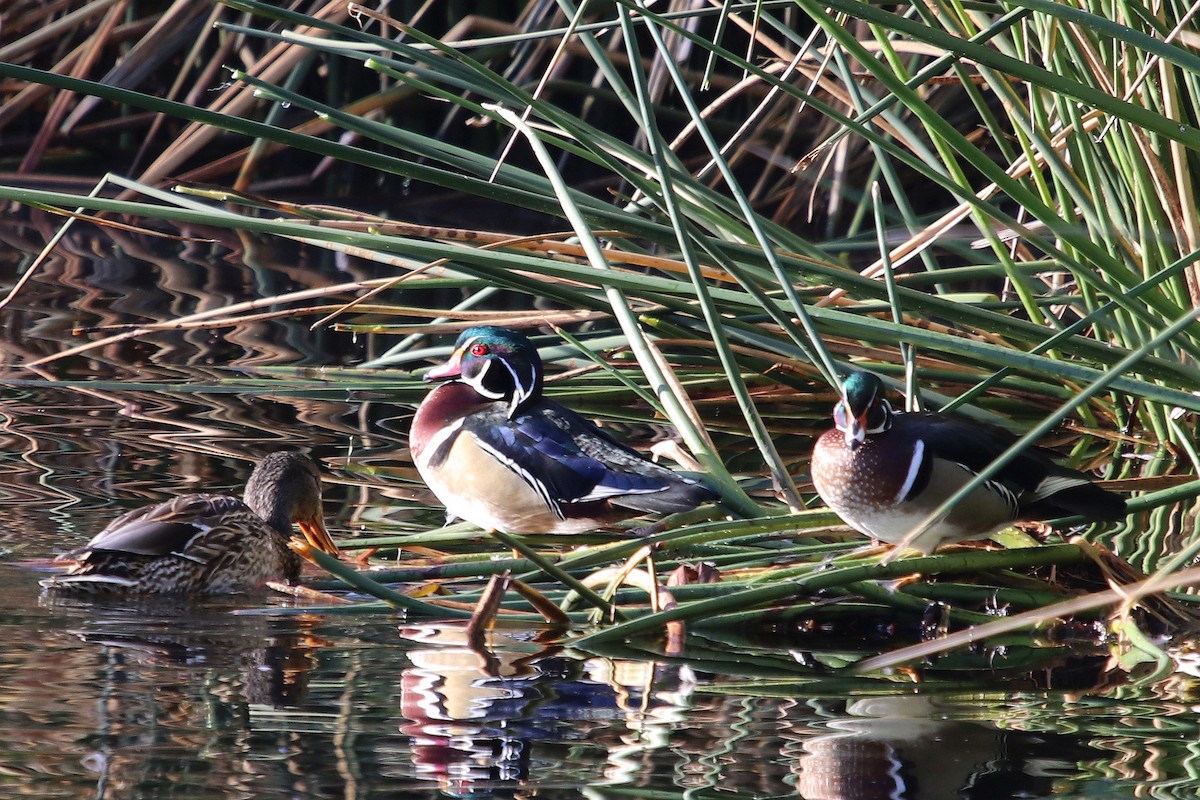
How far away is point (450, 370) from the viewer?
4.82m

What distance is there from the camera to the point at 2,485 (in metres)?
4.49

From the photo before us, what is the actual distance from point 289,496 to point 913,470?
1604 millimetres

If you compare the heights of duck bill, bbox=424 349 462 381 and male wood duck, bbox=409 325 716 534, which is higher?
duck bill, bbox=424 349 462 381

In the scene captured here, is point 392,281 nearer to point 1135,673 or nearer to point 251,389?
point 251,389

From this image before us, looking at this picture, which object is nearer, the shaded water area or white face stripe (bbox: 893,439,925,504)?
the shaded water area

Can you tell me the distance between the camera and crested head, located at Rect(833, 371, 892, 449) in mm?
3721

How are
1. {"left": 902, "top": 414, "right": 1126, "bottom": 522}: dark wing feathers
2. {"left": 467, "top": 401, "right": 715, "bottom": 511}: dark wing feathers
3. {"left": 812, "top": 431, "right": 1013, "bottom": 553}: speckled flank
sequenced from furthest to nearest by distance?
1. {"left": 467, "top": 401, "right": 715, "bottom": 511}: dark wing feathers
2. {"left": 902, "top": 414, "right": 1126, "bottom": 522}: dark wing feathers
3. {"left": 812, "top": 431, "right": 1013, "bottom": 553}: speckled flank

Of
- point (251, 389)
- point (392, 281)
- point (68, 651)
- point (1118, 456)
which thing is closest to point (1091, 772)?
point (68, 651)

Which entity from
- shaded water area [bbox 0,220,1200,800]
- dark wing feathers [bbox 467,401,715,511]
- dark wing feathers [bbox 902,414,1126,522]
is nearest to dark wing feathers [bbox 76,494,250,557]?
shaded water area [bbox 0,220,1200,800]

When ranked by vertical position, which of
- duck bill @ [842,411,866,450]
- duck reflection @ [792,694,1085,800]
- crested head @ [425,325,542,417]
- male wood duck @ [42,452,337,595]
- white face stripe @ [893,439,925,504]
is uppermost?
crested head @ [425,325,542,417]

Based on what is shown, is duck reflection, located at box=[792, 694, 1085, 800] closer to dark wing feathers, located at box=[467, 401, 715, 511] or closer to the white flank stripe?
dark wing feathers, located at box=[467, 401, 715, 511]

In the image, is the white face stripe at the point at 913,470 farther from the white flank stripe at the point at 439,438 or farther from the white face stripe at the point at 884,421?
the white flank stripe at the point at 439,438

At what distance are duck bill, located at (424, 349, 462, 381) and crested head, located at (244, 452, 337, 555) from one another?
0.55m

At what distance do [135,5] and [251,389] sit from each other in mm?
6015
